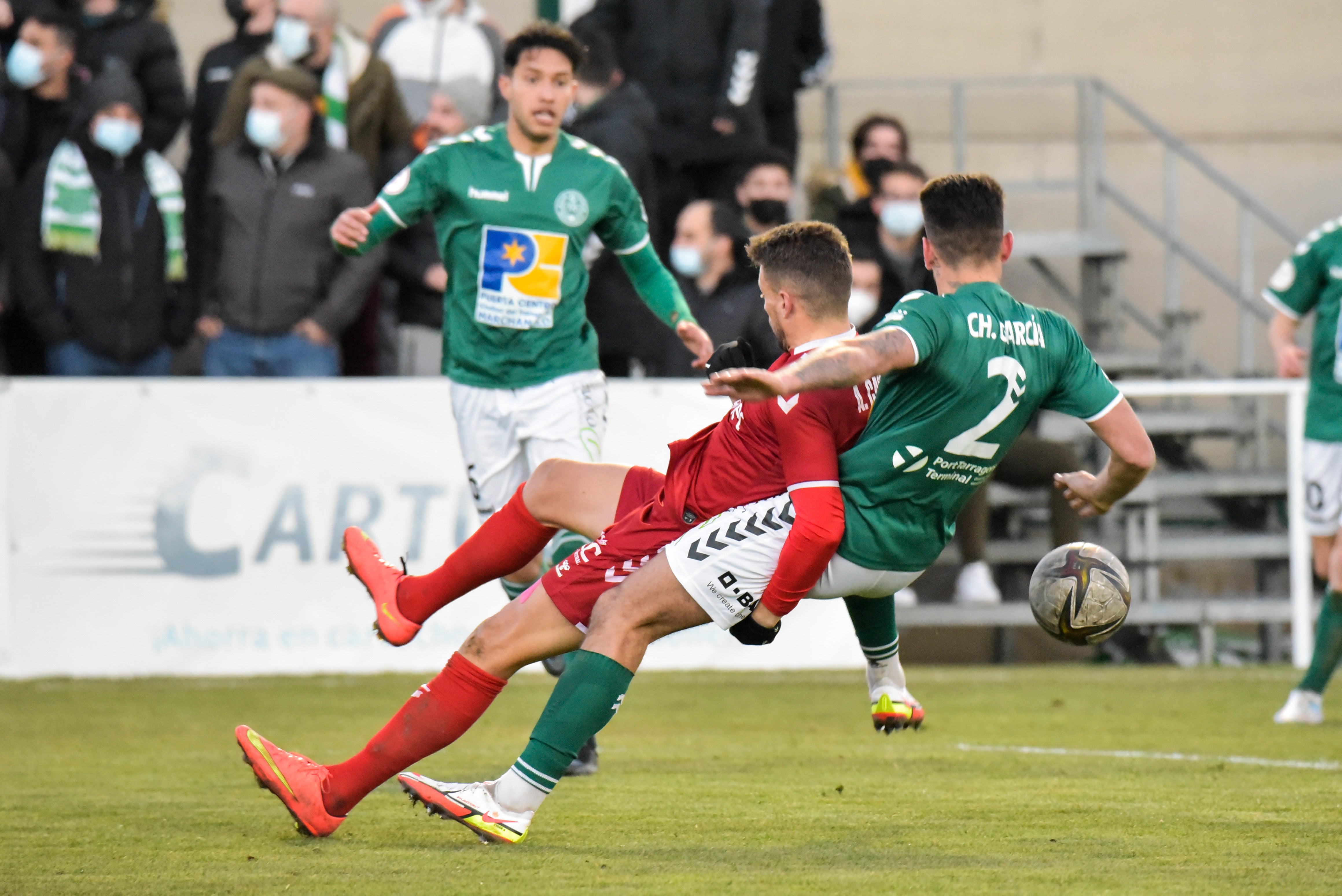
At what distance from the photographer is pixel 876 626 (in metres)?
5.38

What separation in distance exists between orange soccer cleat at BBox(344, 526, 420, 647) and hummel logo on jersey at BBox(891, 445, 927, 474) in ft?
4.82

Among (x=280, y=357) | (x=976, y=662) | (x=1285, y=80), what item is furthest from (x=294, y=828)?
(x=1285, y=80)

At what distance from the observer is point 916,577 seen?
4.89 meters

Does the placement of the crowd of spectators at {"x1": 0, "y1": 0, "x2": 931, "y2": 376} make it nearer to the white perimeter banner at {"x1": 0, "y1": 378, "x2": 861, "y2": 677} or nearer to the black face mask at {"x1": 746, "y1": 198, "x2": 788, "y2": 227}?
the black face mask at {"x1": 746, "y1": 198, "x2": 788, "y2": 227}

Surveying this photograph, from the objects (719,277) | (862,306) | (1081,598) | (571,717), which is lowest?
(571,717)

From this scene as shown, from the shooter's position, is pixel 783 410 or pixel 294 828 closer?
pixel 783 410

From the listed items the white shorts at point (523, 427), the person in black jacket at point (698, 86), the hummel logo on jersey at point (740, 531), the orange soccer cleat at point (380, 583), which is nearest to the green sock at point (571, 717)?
the hummel logo on jersey at point (740, 531)

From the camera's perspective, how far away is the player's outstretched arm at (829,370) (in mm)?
4098

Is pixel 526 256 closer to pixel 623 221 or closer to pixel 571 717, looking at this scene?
pixel 623 221

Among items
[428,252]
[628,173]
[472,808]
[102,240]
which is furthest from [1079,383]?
[102,240]

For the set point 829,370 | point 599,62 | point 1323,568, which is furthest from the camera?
point 599,62

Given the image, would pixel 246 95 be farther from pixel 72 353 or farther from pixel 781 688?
pixel 781 688

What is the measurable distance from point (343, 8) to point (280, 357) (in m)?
4.99

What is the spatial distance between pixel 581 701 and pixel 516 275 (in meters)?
2.42
